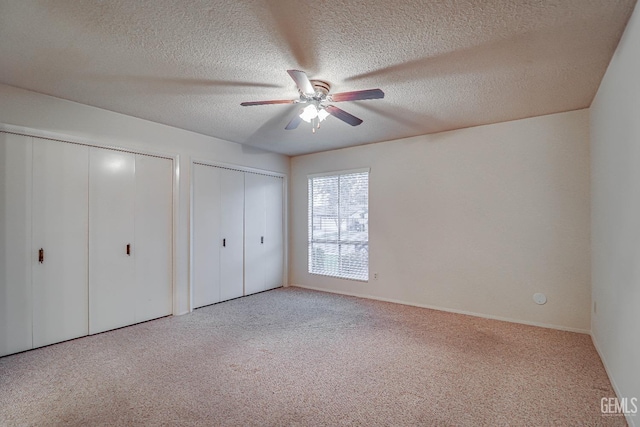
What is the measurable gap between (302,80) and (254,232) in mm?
3415

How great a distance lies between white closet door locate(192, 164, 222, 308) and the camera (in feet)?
14.4

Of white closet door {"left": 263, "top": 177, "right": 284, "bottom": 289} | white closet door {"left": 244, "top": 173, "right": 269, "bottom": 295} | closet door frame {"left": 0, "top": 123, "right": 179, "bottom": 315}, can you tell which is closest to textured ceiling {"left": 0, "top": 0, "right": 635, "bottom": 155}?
closet door frame {"left": 0, "top": 123, "right": 179, "bottom": 315}

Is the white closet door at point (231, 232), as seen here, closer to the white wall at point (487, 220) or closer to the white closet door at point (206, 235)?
the white closet door at point (206, 235)

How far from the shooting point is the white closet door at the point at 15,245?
112 inches

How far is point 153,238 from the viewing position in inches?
155

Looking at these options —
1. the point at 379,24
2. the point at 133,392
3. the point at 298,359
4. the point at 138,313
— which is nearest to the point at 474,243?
the point at 298,359

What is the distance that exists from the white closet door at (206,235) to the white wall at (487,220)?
6.70 feet

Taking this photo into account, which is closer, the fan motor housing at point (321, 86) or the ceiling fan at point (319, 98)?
the ceiling fan at point (319, 98)

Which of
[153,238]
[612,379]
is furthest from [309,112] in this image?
[612,379]

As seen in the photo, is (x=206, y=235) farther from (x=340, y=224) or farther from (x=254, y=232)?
(x=340, y=224)

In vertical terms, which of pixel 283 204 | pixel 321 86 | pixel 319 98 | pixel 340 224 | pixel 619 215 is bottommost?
pixel 340 224

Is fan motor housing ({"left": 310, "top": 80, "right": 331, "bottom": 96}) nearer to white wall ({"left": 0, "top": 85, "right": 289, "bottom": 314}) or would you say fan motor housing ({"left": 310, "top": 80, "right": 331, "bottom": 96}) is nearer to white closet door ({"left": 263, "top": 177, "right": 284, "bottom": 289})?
white wall ({"left": 0, "top": 85, "right": 289, "bottom": 314})

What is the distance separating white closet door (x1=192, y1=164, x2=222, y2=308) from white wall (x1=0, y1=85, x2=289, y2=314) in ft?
0.51

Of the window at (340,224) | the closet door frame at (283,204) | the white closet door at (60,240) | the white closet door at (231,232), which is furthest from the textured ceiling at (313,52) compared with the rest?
the window at (340,224)
